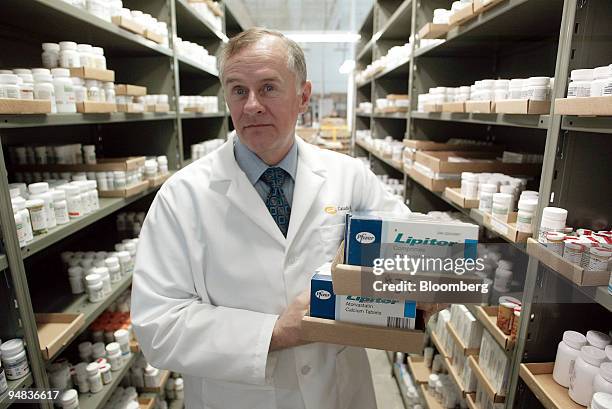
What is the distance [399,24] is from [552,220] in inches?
120

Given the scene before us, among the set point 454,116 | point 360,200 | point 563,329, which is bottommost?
point 563,329

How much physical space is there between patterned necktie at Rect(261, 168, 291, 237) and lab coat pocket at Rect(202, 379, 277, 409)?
1.75ft

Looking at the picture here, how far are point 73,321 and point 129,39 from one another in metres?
1.53

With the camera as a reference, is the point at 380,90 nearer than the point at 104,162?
No

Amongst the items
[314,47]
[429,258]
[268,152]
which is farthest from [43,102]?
[314,47]

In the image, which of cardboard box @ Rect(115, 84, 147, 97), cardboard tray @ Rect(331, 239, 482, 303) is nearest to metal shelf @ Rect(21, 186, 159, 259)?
cardboard box @ Rect(115, 84, 147, 97)

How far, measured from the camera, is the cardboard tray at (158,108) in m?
2.48

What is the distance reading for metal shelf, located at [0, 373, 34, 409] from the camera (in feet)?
3.99

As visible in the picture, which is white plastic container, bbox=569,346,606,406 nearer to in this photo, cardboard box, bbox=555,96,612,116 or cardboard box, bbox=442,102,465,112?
cardboard box, bbox=555,96,612,116

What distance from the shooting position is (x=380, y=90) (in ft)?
14.7

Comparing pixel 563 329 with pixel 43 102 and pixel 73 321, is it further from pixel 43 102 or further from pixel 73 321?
pixel 43 102

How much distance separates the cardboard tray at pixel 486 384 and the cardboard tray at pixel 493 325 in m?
0.22

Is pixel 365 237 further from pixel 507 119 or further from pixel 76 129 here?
pixel 76 129

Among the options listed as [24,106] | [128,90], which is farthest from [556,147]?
[128,90]
